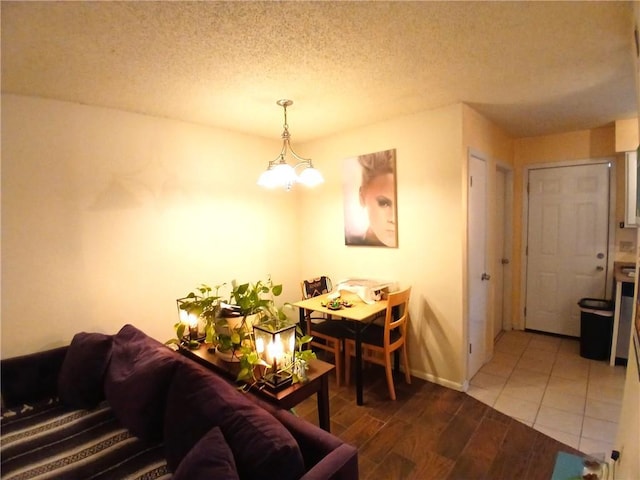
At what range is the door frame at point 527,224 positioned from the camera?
3.46m

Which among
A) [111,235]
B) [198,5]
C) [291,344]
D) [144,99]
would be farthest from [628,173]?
[111,235]

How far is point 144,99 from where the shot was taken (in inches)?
92.0

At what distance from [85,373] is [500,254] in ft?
14.2

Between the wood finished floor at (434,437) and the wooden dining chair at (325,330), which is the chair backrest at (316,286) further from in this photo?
the wood finished floor at (434,437)

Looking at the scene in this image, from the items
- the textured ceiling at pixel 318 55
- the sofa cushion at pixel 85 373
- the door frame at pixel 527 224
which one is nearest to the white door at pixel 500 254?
the door frame at pixel 527 224

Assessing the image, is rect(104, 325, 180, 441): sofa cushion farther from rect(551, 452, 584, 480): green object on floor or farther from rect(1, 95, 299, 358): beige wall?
rect(551, 452, 584, 480): green object on floor

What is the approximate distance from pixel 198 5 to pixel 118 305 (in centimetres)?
224

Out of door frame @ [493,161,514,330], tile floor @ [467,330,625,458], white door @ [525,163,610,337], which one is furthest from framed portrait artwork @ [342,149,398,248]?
white door @ [525,163,610,337]

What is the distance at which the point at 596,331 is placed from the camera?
3207mm

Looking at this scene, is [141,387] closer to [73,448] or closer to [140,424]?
[140,424]

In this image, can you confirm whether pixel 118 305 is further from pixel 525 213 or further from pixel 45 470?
pixel 525 213

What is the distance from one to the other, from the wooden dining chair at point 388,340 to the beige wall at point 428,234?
0.16 meters

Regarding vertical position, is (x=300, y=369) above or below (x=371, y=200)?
below

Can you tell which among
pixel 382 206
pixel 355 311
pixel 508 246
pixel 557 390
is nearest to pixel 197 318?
pixel 355 311
